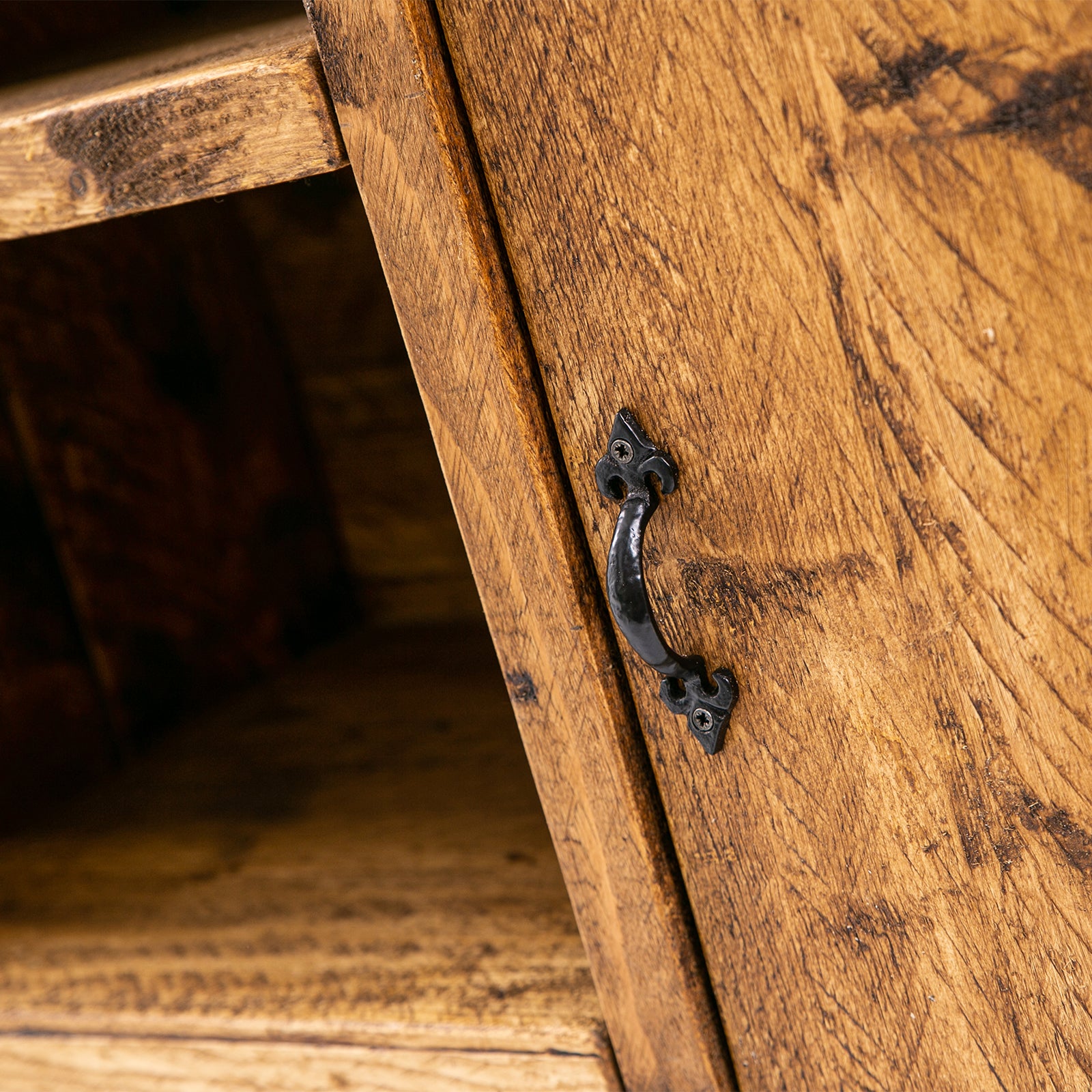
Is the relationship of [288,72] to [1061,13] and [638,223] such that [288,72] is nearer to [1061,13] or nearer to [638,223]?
[638,223]

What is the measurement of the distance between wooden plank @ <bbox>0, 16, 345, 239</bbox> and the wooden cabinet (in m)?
0.02

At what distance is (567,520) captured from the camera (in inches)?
16.8

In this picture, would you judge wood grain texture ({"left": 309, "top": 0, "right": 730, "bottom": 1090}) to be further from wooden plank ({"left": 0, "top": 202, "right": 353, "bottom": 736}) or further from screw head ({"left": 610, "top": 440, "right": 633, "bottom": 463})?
wooden plank ({"left": 0, "top": 202, "right": 353, "bottom": 736})

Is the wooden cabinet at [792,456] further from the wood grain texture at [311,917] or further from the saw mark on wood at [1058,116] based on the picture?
the wood grain texture at [311,917]

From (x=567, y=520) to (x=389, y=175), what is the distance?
0.15m

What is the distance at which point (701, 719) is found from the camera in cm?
43

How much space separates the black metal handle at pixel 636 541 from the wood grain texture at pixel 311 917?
202 millimetres

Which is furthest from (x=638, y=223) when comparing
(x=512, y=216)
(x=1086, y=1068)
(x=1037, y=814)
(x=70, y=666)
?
(x=70, y=666)

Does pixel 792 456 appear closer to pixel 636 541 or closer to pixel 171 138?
pixel 636 541

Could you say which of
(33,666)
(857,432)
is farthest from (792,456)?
(33,666)

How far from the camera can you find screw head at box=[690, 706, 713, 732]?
43cm

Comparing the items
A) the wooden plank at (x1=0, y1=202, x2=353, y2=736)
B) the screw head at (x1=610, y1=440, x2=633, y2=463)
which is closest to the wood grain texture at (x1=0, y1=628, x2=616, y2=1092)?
the wooden plank at (x1=0, y1=202, x2=353, y2=736)

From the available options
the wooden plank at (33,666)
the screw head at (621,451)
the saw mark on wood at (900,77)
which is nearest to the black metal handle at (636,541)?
the screw head at (621,451)

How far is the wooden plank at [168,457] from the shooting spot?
90cm
